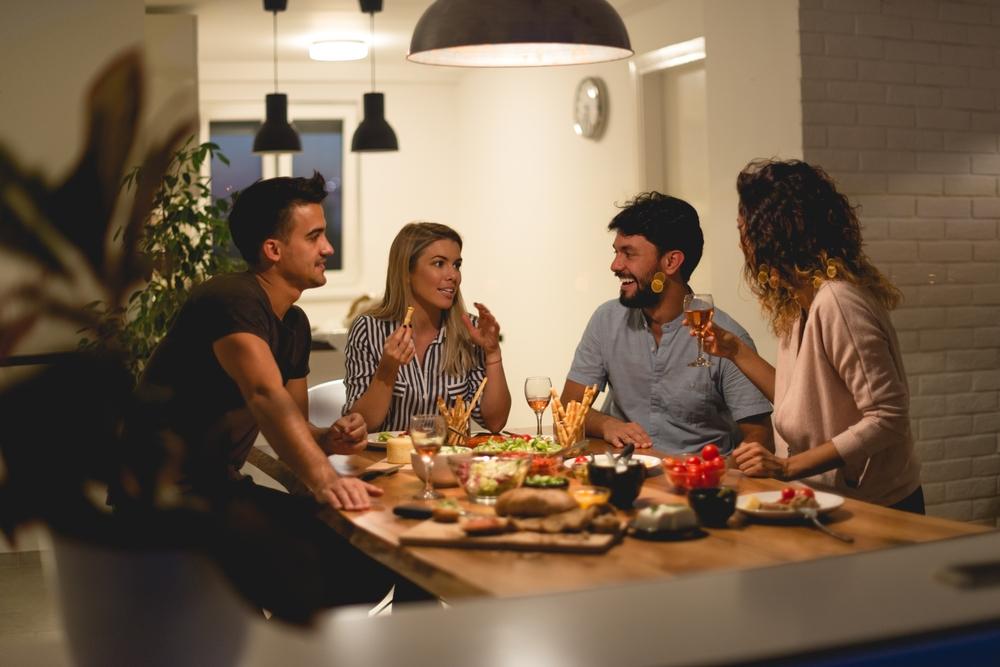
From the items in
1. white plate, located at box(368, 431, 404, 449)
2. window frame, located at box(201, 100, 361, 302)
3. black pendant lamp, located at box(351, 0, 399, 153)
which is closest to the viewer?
white plate, located at box(368, 431, 404, 449)

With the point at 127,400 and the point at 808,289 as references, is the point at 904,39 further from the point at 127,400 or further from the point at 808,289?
the point at 127,400

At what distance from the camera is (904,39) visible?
165 inches

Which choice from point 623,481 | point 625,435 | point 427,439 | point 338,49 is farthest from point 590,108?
point 623,481

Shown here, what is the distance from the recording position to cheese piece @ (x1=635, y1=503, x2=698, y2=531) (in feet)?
5.74

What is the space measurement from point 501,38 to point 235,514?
1.92 metres

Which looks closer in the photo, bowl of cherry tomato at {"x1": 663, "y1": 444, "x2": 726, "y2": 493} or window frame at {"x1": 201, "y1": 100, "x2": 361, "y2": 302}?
bowl of cherry tomato at {"x1": 663, "y1": 444, "x2": 726, "y2": 493}

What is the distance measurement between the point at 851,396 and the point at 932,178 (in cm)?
217

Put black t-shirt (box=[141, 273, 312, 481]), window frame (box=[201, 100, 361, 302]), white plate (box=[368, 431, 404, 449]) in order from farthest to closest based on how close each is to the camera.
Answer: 1. window frame (box=[201, 100, 361, 302])
2. white plate (box=[368, 431, 404, 449])
3. black t-shirt (box=[141, 273, 312, 481])

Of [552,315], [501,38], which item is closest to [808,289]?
[501,38]

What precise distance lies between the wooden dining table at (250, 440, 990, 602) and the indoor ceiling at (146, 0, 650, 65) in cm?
419

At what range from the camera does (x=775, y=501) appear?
1912 mm

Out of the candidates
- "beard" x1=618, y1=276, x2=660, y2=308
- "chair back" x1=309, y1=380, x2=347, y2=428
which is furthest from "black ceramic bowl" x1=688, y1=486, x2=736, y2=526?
"chair back" x1=309, y1=380, x2=347, y2=428

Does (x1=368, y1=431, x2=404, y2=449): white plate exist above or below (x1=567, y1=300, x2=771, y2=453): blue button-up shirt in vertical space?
below

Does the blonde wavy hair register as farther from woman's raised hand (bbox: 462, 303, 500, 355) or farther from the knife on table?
the knife on table
